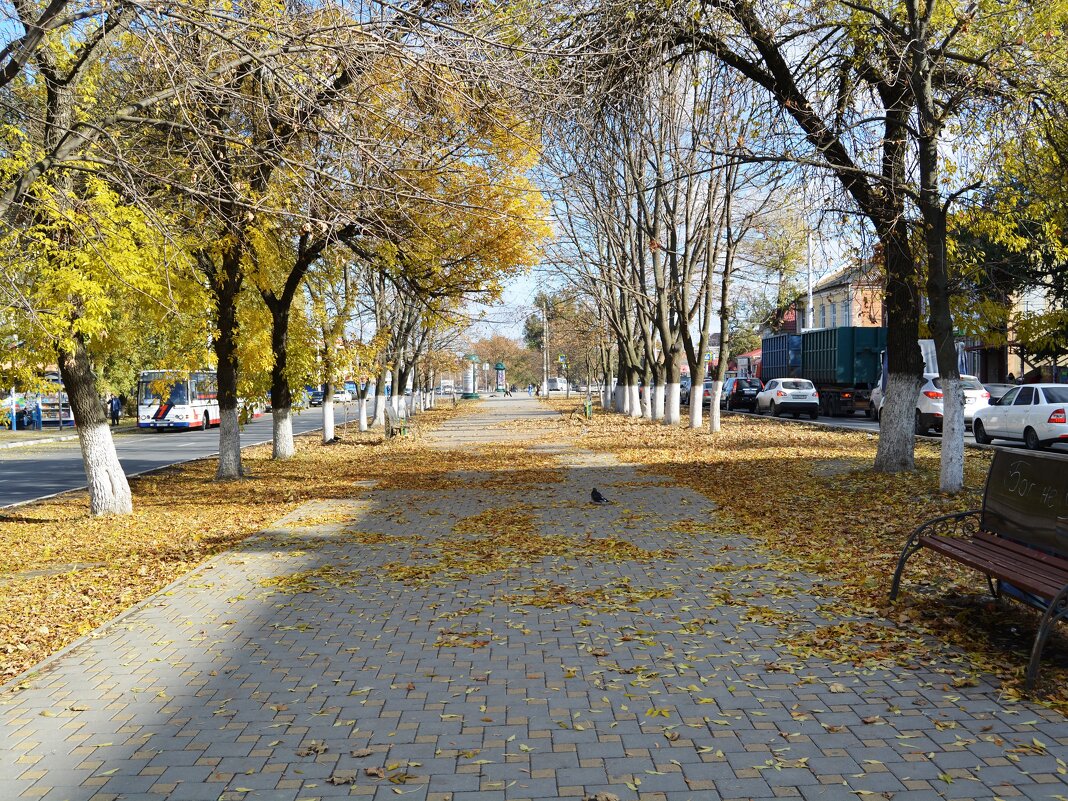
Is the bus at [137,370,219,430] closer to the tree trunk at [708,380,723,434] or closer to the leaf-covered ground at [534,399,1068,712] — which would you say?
the tree trunk at [708,380,723,434]

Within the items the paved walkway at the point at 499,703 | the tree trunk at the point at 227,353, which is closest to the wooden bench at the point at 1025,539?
the paved walkway at the point at 499,703

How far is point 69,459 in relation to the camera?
939 inches

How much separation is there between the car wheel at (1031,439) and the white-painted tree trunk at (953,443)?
879cm

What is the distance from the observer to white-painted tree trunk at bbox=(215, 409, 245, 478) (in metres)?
16.4

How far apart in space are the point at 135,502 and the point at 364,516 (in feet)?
15.2

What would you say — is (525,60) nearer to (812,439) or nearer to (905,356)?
(905,356)

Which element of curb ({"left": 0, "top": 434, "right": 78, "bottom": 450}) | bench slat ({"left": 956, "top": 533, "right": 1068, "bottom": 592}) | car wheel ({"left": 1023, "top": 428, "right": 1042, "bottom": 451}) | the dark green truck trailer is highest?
the dark green truck trailer


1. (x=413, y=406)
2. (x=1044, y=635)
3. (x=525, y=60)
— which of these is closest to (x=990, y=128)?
(x=525, y=60)

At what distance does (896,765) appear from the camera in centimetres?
381

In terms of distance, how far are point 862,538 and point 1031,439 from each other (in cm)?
1191

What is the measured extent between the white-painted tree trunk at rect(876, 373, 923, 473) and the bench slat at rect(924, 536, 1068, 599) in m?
6.85

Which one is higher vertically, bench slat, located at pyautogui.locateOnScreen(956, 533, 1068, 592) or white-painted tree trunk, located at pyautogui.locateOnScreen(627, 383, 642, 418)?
white-painted tree trunk, located at pyautogui.locateOnScreen(627, 383, 642, 418)

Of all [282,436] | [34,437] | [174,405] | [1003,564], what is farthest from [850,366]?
[34,437]

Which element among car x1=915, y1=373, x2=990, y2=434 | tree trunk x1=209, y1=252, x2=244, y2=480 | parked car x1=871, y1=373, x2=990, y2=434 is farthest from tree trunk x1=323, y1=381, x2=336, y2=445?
car x1=915, y1=373, x2=990, y2=434
